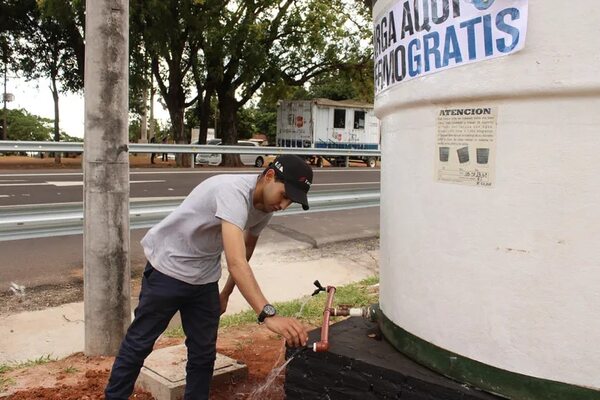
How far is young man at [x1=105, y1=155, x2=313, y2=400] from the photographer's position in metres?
2.70

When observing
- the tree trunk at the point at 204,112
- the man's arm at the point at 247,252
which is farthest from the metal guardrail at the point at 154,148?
the man's arm at the point at 247,252

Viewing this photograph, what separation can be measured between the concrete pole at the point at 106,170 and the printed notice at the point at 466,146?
2316 mm

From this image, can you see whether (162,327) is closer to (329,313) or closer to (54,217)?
(329,313)

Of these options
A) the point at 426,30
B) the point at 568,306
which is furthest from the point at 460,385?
the point at 426,30

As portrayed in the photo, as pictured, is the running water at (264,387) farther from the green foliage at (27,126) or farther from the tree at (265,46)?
the green foliage at (27,126)

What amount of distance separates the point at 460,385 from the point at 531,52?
1.24 metres

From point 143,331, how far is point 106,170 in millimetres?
1275

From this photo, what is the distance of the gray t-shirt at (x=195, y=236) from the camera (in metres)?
2.85

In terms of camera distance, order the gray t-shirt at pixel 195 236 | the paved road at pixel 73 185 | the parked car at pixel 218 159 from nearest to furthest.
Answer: the gray t-shirt at pixel 195 236 → the paved road at pixel 73 185 → the parked car at pixel 218 159

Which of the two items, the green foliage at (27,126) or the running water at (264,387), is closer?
the running water at (264,387)

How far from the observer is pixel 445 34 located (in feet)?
7.36

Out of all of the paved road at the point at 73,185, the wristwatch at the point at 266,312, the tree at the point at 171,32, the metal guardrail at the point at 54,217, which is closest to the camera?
the wristwatch at the point at 266,312

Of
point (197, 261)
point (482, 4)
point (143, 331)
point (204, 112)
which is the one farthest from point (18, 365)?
point (204, 112)

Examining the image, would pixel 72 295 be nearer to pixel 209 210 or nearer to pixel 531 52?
pixel 209 210
